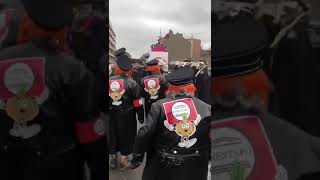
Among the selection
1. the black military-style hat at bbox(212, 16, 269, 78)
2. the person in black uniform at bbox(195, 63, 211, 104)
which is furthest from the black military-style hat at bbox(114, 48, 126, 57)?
the black military-style hat at bbox(212, 16, 269, 78)

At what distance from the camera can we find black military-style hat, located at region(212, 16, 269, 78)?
1.28 metres

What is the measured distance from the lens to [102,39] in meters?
1.12

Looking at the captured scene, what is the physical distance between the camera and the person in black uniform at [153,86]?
6.40 ft

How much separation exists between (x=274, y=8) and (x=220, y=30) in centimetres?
19

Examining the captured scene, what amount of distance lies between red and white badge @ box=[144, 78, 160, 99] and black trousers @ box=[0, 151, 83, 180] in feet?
2.74

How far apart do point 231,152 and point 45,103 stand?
0.65m

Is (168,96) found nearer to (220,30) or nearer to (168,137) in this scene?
(168,137)

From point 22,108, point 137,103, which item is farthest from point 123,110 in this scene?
point 22,108

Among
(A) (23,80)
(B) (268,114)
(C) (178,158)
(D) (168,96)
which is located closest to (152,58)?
(D) (168,96)

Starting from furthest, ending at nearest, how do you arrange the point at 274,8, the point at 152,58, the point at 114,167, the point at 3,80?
the point at 114,167, the point at 152,58, the point at 274,8, the point at 3,80

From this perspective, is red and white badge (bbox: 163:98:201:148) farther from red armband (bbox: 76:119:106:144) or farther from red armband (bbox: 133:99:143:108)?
red armband (bbox: 76:119:106:144)

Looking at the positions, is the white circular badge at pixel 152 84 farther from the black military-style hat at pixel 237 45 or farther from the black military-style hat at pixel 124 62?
the black military-style hat at pixel 237 45

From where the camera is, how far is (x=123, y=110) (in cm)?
207

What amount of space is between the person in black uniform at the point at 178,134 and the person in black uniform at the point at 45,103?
69 cm
